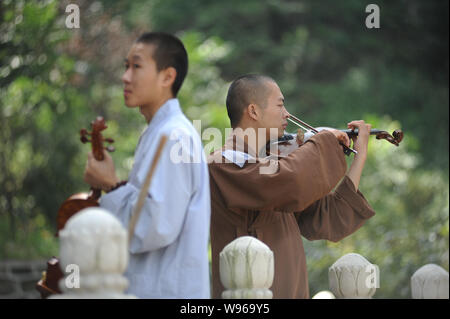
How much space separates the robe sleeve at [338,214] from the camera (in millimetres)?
3580

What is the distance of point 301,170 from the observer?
10.2 feet

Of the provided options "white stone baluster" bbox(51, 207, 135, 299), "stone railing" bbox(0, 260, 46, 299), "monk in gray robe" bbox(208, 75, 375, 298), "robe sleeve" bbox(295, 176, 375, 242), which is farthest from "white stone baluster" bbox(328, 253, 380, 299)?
"stone railing" bbox(0, 260, 46, 299)

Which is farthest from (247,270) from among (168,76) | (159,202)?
(168,76)

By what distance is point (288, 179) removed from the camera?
307 cm

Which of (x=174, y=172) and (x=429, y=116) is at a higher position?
(x=429, y=116)

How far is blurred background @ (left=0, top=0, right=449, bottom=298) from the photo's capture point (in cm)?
872

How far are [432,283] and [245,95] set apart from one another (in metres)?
1.23

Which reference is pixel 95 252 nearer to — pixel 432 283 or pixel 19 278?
pixel 432 283

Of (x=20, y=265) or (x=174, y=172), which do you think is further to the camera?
(x=20, y=265)

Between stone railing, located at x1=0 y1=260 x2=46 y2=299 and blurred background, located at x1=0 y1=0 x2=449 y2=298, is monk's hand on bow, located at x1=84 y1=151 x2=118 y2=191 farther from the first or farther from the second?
blurred background, located at x1=0 y1=0 x2=449 y2=298

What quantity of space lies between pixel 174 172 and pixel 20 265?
640 cm

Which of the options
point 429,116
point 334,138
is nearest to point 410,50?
point 429,116

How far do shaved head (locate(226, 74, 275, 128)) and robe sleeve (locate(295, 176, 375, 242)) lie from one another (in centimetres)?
59
